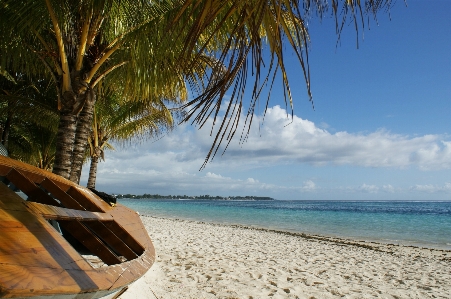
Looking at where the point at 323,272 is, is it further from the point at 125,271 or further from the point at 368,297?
the point at 125,271

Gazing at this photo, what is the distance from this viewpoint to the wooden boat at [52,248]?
1436 millimetres

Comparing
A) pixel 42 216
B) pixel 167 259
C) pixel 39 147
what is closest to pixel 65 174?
pixel 167 259

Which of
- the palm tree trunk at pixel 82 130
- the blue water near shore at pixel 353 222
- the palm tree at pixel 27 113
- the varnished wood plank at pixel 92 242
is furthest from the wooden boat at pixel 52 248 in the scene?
the blue water near shore at pixel 353 222

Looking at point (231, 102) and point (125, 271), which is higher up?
point (231, 102)

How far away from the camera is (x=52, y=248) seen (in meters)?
1.79

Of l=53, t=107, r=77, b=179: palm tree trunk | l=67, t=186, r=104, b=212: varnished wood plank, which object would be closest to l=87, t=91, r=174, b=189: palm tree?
l=53, t=107, r=77, b=179: palm tree trunk

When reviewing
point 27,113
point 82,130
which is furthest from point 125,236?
point 27,113

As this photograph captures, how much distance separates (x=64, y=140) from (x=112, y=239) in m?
3.47

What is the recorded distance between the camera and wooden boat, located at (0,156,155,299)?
144 centimetres

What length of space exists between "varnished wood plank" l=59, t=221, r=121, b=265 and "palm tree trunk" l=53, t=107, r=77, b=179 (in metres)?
3.29

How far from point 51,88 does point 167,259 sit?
6.74 meters

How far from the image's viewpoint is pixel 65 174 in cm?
579

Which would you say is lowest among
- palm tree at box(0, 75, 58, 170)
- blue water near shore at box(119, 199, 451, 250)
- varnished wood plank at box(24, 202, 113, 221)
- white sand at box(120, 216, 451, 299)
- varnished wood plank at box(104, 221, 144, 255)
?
blue water near shore at box(119, 199, 451, 250)

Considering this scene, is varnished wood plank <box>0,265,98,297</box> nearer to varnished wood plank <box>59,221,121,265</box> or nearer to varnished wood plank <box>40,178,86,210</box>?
varnished wood plank <box>59,221,121,265</box>
